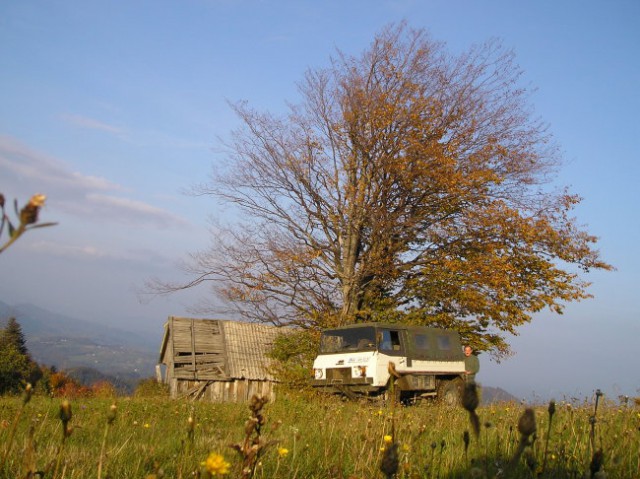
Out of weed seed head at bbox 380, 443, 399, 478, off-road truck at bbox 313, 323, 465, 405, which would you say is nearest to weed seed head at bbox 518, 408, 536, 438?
weed seed head at bbox 380, 443, 399, 478

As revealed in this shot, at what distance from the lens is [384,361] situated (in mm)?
13859

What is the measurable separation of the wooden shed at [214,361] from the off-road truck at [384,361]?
32.7 ft

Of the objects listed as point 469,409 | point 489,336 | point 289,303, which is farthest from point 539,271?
point 469,409

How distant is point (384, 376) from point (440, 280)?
22.4ft

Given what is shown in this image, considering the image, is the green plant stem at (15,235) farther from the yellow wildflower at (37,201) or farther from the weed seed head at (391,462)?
the weed seed head at (391,462)

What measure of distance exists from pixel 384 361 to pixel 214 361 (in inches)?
522

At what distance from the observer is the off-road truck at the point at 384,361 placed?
13.7m

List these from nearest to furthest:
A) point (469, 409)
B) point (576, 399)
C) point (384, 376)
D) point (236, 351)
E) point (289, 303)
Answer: point (469, 409), point (576, 399), point (384, 376), point (289, 303), point (236, 351)

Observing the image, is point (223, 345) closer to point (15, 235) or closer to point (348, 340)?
point (348, 340)

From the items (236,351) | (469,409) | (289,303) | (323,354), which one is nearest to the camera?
(469,409)

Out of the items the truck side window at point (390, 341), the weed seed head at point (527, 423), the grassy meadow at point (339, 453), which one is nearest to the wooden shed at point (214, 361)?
the truck side window at point (390, 341)

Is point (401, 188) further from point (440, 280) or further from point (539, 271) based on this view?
point (539, 271)

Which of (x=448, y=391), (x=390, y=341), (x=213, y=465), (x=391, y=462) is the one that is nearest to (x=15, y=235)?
(x=213, y=465)

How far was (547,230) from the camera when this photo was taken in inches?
786
